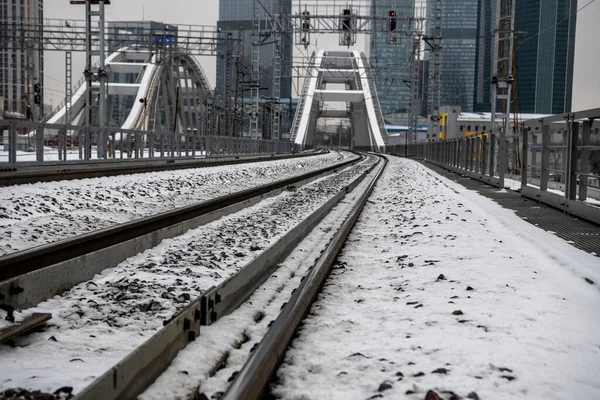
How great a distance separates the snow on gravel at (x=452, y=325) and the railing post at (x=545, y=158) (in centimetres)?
566

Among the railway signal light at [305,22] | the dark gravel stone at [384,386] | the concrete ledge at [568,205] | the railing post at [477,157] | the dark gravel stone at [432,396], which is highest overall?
the railway signal light at [305,22]

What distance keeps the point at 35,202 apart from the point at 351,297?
268 inches

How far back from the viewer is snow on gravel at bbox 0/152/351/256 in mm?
7916

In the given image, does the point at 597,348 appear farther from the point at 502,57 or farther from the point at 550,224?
the point at 502,57

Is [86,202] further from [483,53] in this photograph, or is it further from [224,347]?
[483,53]

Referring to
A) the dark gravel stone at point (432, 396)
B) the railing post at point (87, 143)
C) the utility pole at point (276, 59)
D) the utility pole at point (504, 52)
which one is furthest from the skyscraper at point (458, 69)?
the dark gravel stone at point (432, 396)

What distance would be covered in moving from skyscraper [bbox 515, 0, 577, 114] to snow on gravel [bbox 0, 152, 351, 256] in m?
47.7

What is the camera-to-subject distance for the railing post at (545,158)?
43.4ft

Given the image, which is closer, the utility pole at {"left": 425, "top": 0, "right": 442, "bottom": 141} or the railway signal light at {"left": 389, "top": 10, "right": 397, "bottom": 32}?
the railway signal light at {"left": 389, "top": 10, "right": 397, "bottom": 32}

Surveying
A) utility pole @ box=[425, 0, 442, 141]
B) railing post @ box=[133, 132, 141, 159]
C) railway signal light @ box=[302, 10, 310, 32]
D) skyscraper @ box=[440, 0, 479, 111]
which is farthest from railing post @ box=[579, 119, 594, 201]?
skyscraper @ box=[440, 0, 479, 111]

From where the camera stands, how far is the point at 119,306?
4.69 meters

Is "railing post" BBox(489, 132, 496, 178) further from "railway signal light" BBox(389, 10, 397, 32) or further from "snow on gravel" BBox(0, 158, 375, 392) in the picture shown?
"railway signal light" BBox(389, 10, 397, 32)

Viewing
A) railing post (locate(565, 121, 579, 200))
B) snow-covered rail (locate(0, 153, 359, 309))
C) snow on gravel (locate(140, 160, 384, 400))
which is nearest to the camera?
snow on gravel (locate(140, 160, 384, 400))

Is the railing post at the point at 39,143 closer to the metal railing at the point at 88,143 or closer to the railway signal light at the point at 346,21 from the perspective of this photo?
the metal railing at the point at 88,143
